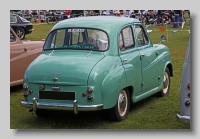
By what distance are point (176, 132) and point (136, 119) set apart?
34.5 inches

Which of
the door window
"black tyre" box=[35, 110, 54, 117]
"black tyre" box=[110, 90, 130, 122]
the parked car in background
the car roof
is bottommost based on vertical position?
"black tyre" box=[35, 110, 54, 117]

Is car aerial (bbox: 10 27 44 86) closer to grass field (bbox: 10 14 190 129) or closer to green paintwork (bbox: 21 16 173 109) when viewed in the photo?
grass field (bbox: 10 14 190 129)

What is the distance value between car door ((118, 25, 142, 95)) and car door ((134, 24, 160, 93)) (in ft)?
0.62

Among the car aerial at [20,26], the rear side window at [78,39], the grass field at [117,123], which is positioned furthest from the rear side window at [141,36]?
the car aerial at [20,26]

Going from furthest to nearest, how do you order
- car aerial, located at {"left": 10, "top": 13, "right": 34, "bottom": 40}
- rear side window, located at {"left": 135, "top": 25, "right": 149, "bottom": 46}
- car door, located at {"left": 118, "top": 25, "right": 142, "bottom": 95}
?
car aerial, located at {"left": 10, "top": 13, "right": 34, "bottom": 40} < rear side window, located at {"left": 135, "top": 25, "right": 149, "bottom": 46} < car door, located at {"left": 118, "top": 25, "right": 142, "bottom": 95}

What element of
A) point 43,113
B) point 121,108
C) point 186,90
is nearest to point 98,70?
point 121,108

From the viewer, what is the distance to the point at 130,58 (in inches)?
291

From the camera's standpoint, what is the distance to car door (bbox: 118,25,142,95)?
7215 mm

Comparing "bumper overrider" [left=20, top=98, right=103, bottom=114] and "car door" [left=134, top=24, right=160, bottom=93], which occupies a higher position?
"car door" [left=134, top=24, right=160, bottom=93]

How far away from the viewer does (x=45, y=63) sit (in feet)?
22.7

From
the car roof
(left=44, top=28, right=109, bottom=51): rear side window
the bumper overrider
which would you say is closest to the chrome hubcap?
the car roof

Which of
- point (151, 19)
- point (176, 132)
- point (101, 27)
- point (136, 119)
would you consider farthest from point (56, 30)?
point (151, 19)

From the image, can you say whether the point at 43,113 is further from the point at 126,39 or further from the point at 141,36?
the point at 141,36

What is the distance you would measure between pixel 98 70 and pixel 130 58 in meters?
1.05
